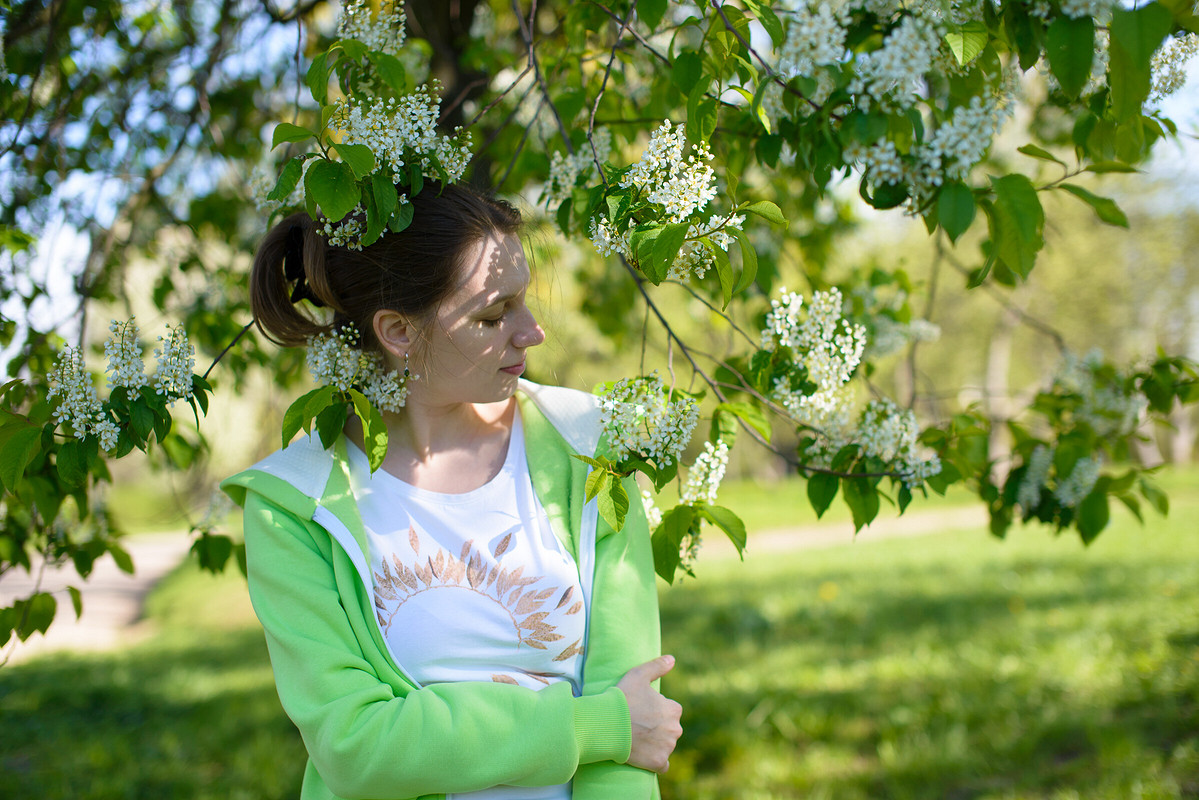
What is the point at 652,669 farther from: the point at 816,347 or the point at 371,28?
the point at 371,28

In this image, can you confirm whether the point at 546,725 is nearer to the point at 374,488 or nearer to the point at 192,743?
the point at 374,488

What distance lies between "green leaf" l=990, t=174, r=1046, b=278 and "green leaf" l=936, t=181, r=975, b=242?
0.05 meters

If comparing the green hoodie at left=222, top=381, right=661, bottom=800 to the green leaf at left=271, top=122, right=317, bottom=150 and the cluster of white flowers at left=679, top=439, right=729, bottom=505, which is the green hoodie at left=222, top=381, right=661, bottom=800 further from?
the green leaf at left=271, top=122, right=317, bottom=150

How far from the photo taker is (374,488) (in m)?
1.67

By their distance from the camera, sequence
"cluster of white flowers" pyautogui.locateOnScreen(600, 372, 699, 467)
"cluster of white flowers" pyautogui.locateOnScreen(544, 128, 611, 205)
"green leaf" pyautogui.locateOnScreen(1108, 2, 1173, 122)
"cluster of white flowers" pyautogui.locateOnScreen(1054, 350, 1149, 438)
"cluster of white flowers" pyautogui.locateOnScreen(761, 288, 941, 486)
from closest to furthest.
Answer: "green leaf" pyautogui.locateOnScreen(1108, 2, 1173, 122) → "cluster of white flowers" pyautogui.locateOnScreen(600, 372, 699, 467) → "cluster of white flowers" pyautogui.locateOnScreen(761, 288, 941, 486) → "cluster of white flowers" pyautogui.locateOnScreen(544, 128, 611, 205) → "cluster of white flowers" pyautogui.locateOnScreen(1054, 350, 1149, 438)

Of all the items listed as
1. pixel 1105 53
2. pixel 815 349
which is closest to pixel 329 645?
pixel 815 349

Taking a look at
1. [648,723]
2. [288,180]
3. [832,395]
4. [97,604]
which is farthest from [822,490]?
[97,604]

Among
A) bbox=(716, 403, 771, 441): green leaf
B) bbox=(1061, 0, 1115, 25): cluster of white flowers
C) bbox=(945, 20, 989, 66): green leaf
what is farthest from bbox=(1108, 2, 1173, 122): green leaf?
bbox=(716, 403, 771, 441): green leaf

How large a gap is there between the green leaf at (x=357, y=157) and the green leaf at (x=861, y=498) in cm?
115

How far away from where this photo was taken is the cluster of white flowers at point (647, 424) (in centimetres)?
150

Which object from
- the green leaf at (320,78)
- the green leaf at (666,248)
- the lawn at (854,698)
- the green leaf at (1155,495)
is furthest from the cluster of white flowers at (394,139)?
the lawn at (854,698)

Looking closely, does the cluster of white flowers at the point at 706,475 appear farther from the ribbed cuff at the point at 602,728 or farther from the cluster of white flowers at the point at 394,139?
the cluster of white flowers at the point at 394,139

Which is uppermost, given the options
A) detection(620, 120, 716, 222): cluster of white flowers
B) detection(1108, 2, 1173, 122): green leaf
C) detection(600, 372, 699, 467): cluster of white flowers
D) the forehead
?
detection(1108, 2, 1173, 122): green leaf

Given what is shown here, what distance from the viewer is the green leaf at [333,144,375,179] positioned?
1.38 m
